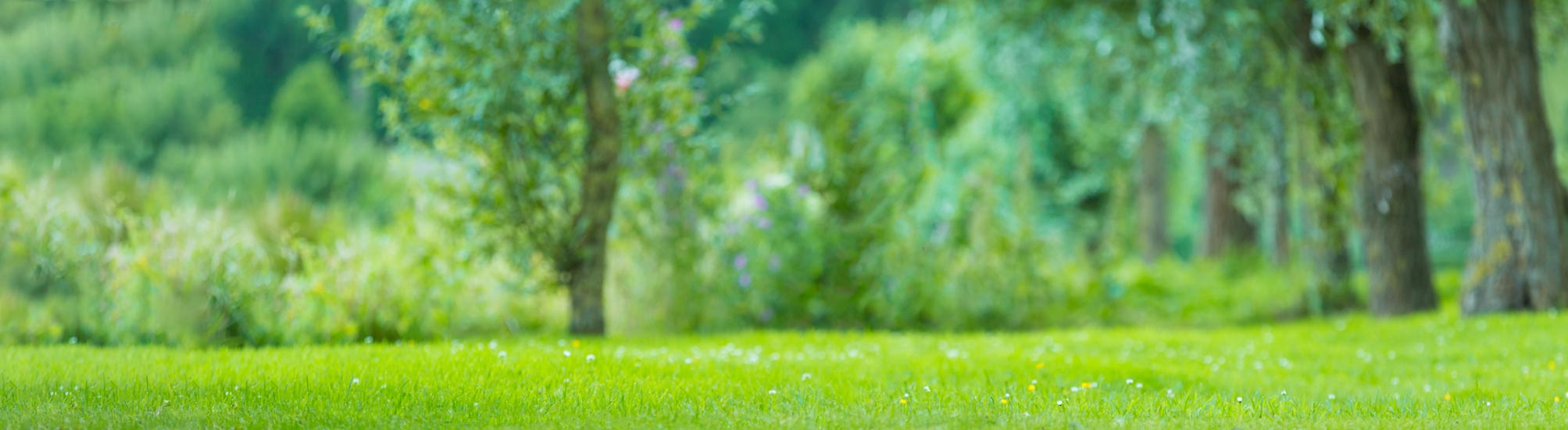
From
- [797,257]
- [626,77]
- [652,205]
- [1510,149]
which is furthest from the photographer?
[797,257]

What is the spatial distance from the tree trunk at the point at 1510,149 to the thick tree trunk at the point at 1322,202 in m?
2.44

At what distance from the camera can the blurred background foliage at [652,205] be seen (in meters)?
9.63

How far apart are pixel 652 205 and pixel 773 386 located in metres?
5.48

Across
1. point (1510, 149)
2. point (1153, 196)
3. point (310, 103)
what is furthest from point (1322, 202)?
point (310, 103)

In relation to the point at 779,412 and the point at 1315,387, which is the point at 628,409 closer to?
the point at 779,412

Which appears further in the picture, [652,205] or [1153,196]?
[1153,196]

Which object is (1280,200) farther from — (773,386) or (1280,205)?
(773,386)

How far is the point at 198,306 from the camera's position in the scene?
29.8 ft

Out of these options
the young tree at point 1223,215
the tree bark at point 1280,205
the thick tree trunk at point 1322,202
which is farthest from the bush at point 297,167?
the thick tree trunk at point 1322,202

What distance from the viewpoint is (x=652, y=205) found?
1191 centimetres

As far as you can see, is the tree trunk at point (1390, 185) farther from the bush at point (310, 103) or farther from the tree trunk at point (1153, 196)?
the bush at point (310, 103)

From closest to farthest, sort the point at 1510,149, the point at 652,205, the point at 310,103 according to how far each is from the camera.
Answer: the point at 1510,149, the point at 652,205, the point at 310,103

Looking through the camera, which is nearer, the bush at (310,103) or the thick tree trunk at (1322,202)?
the thick tree trunk at (1322,202)

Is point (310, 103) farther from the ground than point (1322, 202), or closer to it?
farther from the ground
